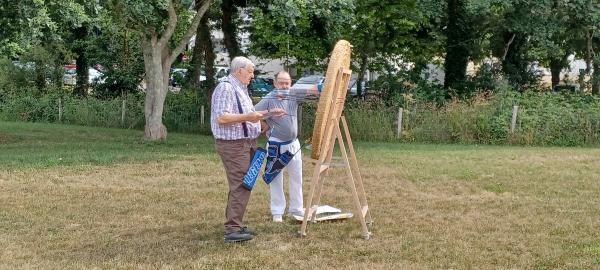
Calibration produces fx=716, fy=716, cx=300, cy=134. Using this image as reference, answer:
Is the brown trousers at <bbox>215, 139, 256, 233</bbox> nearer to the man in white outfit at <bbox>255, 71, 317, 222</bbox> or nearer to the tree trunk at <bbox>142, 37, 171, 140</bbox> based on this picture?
the man in white outfit at <bbox>255, 71, 317, 222</bbox>

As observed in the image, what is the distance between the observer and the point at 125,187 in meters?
9.73

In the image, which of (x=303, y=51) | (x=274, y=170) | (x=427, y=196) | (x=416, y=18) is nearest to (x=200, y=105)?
(x=303, y=51)

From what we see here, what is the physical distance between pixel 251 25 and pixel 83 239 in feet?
62.9

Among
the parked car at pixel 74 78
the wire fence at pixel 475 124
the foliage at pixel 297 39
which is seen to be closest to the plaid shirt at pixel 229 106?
the wire fence at pixel 475 124

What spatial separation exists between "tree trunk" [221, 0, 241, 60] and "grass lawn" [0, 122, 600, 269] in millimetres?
10554

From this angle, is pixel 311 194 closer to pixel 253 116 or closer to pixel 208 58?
pixel 253 116

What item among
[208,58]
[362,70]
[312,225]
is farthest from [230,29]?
[312,225]

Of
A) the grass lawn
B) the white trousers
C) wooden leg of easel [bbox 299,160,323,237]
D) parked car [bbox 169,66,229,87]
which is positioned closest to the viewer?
the grass lawn

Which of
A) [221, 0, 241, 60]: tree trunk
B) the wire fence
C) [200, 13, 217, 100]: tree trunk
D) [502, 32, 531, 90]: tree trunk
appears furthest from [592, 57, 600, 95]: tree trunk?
[200, 13, 217, 100]: tree trunk

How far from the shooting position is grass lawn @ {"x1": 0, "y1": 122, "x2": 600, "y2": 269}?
608cm

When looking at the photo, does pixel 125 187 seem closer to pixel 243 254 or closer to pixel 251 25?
pixel 243 254

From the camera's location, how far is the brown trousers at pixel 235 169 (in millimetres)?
6406

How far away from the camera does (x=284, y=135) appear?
283 inches

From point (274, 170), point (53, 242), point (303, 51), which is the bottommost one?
point (53, 242)
